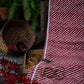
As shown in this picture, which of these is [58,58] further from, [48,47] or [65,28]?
[65,28]

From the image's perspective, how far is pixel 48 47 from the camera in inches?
63.7

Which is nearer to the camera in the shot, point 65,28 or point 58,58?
point 58,58

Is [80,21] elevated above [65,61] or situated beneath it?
elevated above

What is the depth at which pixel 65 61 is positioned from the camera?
1416 millimetres

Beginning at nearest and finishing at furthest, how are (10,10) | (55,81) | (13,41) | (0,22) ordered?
1. (55,81)
2. (13,41)
3. (10,10)
4. (0,22)

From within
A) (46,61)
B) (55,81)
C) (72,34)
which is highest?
(72,34)

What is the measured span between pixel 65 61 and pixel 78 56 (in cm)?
20

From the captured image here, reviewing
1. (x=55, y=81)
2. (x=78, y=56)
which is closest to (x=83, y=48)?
(x=78, y=56)

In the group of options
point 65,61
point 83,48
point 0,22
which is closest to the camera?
point 65,61

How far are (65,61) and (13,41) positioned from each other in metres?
0.94

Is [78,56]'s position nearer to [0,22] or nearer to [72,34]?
[72,34]

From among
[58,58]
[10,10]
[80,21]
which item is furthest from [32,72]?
[10,10]

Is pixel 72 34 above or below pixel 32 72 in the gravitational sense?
above

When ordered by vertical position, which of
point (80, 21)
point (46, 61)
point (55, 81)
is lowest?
point (55, 81)
